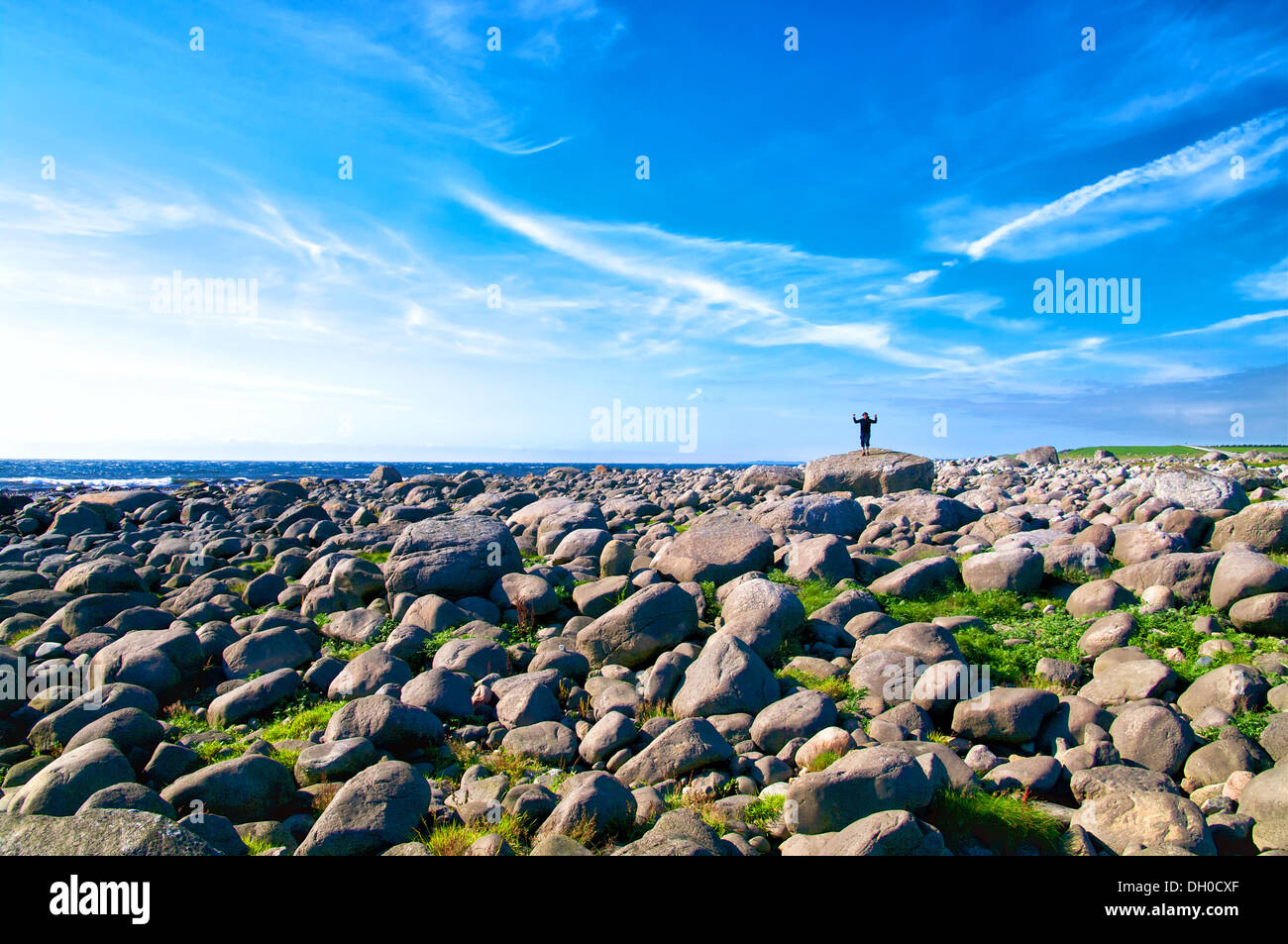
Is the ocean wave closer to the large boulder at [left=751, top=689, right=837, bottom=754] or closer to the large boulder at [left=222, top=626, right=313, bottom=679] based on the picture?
the large boulder at [left=222, top=626, right=313, bottom=679]

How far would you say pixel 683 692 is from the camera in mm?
7824

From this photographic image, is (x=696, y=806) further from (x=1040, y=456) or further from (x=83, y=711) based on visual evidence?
(x=1040, y=456)

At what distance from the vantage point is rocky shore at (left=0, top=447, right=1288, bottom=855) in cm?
509

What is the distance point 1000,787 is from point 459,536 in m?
9.31

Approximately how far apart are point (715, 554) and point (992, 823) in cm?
728

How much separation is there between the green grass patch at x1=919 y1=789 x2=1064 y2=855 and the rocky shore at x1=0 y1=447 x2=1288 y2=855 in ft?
0.07

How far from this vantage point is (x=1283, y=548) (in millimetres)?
10797

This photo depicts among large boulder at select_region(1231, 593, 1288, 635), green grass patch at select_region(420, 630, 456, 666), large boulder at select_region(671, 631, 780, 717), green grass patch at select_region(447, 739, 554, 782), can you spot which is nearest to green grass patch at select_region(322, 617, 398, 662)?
green grass patch at select_region(420, 630, 456, 666)

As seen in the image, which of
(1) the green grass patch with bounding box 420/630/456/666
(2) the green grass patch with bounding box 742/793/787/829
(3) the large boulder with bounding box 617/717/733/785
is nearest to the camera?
(2) the green grass patch with bounding box 742/793/787/829

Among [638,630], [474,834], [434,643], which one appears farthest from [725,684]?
[434,643]

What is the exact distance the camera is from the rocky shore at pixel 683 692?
5.09 metres
